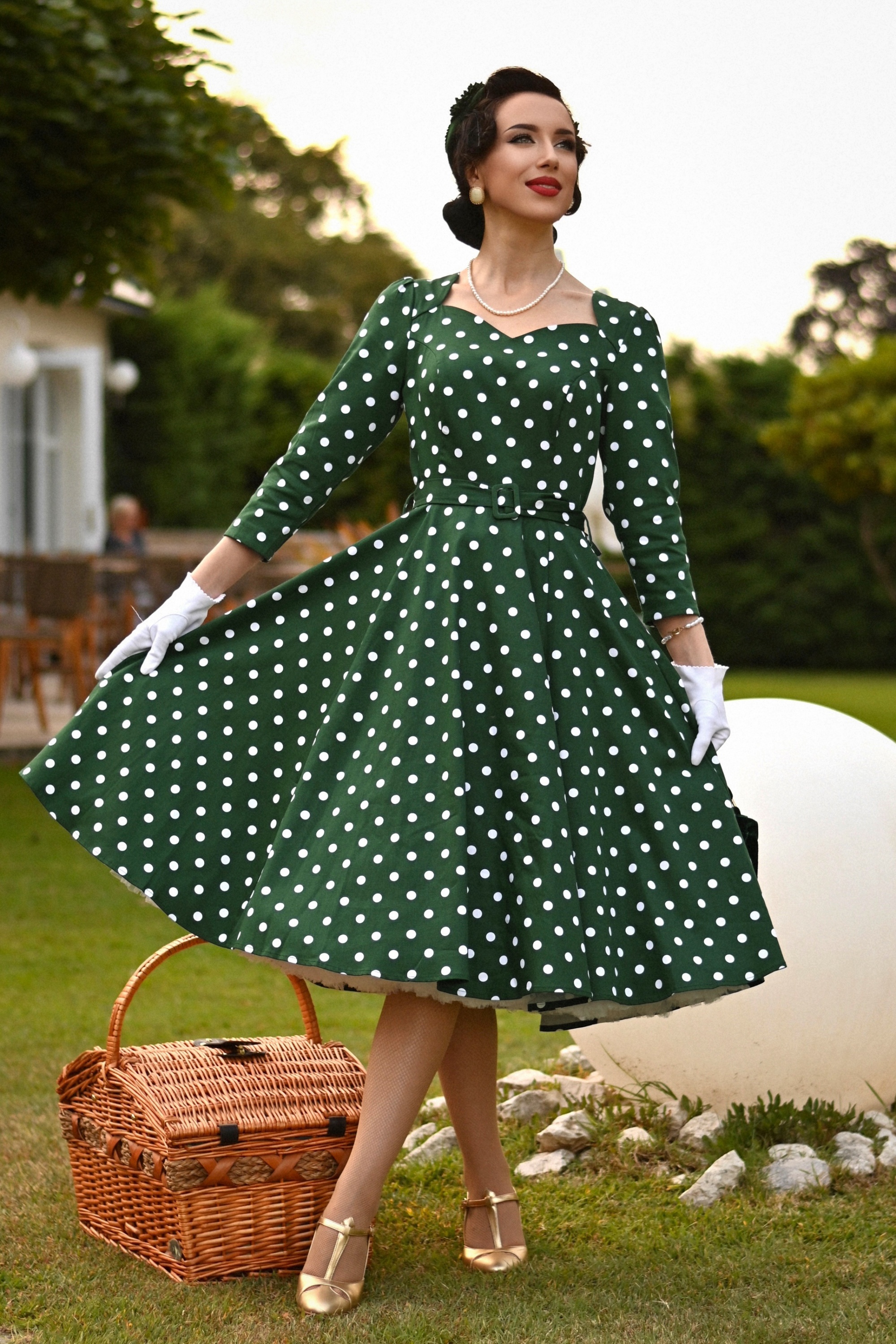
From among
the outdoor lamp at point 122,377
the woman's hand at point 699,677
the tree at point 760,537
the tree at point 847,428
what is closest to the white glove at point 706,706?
the woman's hand at point 699,677

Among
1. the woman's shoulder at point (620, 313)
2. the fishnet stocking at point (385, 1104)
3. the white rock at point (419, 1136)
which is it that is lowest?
the white rock at point (419, 1136)

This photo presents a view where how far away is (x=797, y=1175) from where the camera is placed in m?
2.84

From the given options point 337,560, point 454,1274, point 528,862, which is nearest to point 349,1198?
point 454,1274

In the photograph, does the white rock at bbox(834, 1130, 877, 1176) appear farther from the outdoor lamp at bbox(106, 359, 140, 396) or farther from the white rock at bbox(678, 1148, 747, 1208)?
the outdoor lamp at bbox(106, 359, 140, 396)

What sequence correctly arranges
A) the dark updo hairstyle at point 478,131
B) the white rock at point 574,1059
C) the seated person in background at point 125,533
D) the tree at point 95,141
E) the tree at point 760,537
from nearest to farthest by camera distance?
the dark updo hairstyle at point 478,131, the white rock at point 574,1059, the tree at point 95,141, the seated person in background at point 125,533, the tree at point 760,537

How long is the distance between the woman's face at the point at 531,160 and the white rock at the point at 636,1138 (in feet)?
5.47

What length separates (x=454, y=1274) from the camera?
8.13ft

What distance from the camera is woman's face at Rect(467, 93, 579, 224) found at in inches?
98.1

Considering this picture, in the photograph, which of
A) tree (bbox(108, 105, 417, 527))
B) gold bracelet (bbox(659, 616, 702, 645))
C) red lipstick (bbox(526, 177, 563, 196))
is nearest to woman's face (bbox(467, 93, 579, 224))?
red lipstick (bbox(526, 177, 563, 196))

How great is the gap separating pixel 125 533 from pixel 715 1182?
1018cm

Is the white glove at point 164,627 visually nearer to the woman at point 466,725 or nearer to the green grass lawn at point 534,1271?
the woman at point 466,725

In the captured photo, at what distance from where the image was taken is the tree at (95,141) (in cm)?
664

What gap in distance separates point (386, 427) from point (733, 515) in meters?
16.9

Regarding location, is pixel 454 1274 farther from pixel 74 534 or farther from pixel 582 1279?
pixel 74 534
